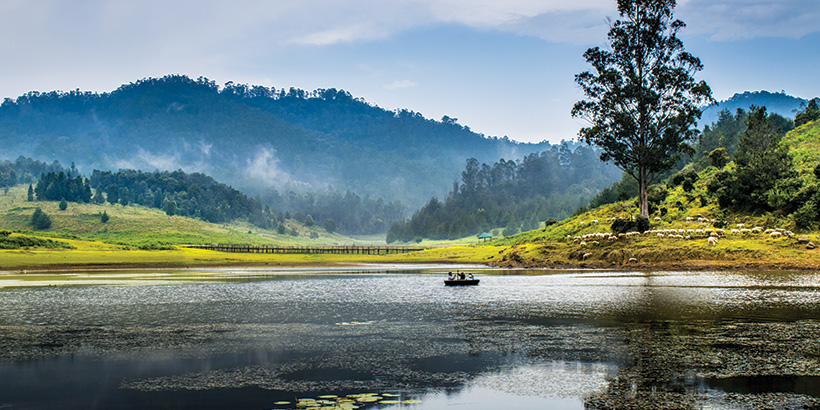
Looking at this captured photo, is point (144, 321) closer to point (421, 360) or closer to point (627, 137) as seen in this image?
point (421, 360)

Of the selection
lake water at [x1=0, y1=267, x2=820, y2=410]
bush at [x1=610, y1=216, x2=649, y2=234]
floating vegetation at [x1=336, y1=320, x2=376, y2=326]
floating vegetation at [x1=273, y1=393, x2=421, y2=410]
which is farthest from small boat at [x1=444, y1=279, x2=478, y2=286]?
bush at [x1=610, y1=216, x2=649, y2=234]

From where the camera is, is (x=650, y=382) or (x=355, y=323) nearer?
(x=650, y=382)

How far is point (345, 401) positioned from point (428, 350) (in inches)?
293

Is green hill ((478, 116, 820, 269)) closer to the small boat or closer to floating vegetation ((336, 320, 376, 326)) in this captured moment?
the small boat

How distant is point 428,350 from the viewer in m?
23.0

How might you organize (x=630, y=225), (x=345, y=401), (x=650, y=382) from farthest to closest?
(x=630, y=225) < (x=650, y=382) < (x=345, y=401)

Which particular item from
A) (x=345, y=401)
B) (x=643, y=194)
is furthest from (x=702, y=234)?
(x=345, y=401)

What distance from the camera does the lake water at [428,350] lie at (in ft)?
54.3

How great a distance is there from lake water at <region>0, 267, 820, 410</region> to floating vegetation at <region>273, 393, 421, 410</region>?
0.33 m

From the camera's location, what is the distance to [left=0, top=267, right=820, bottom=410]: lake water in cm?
1656

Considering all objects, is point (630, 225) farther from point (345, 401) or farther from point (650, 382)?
point (345, 401)

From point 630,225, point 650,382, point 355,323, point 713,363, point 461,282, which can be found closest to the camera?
point 650,382

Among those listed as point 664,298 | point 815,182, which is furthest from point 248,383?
point 815,182

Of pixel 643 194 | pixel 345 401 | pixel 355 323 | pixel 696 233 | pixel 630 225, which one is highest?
pixel 643 194
